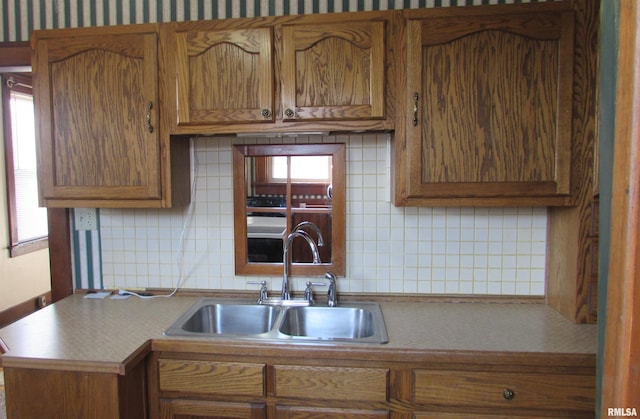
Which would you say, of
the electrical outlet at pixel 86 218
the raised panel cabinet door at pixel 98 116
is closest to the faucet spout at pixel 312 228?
the raised panel cabinet door at pixel 98 116

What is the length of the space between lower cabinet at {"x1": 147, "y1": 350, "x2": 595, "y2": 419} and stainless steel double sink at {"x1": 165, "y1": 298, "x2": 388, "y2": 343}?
287 mm

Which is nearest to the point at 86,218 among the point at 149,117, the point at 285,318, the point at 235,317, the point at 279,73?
the point at 149,117

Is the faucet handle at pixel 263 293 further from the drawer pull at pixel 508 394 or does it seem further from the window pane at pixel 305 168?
the drawer pull at pixel 508 394

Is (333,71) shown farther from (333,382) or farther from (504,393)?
(504,393)

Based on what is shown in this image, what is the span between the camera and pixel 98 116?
1.74 m

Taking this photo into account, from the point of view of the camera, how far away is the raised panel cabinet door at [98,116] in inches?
67.1

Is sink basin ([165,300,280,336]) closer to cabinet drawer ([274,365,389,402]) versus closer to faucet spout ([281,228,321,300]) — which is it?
faucet spout ([281,228,321,300])

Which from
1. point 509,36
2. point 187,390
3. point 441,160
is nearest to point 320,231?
point 441,160

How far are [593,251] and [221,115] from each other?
1.54 m

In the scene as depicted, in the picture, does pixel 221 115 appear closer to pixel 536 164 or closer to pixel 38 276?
pixel 536 164

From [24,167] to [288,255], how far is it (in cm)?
312

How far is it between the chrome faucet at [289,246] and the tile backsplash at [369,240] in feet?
0.26

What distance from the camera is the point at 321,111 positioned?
163 centimetres

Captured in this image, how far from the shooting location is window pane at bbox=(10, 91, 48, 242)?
12.0 feet
